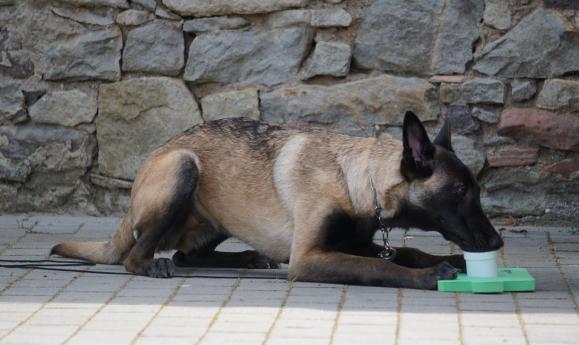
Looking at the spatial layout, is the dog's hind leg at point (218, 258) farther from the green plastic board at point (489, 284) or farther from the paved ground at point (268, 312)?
the green plastic board at point (489, 284)

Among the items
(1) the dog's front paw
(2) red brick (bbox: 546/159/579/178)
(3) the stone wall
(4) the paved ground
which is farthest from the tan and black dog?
(2) red brick (bbox: 546/159/579/178)

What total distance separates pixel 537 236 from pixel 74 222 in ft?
10.7

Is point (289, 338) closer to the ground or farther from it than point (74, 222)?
farther from it

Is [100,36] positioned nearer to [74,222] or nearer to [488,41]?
[74,222]

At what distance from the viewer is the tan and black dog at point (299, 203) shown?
578 centimetres

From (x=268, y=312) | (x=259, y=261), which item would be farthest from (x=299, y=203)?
(x=268, y=312)

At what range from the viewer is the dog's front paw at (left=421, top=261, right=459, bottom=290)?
569 cm

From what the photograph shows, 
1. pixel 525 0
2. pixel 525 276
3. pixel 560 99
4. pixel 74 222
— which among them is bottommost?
pixel 74 222

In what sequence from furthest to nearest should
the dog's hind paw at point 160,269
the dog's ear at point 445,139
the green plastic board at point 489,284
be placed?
1. the dog's hind paw at point 160,269
2. the dog's ear at point 445,139
3. the green plastic board at point 489,284

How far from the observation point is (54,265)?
255 inches

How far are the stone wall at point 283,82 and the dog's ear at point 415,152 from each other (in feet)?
6.41

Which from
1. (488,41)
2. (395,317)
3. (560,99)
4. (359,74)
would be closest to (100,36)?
(359,74)

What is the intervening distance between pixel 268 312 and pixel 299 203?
3.29 feet

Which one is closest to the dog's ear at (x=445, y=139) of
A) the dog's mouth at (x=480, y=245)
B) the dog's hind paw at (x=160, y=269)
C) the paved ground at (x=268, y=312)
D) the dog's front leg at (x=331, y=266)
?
the dog's mouth at (x=480, y=245)
